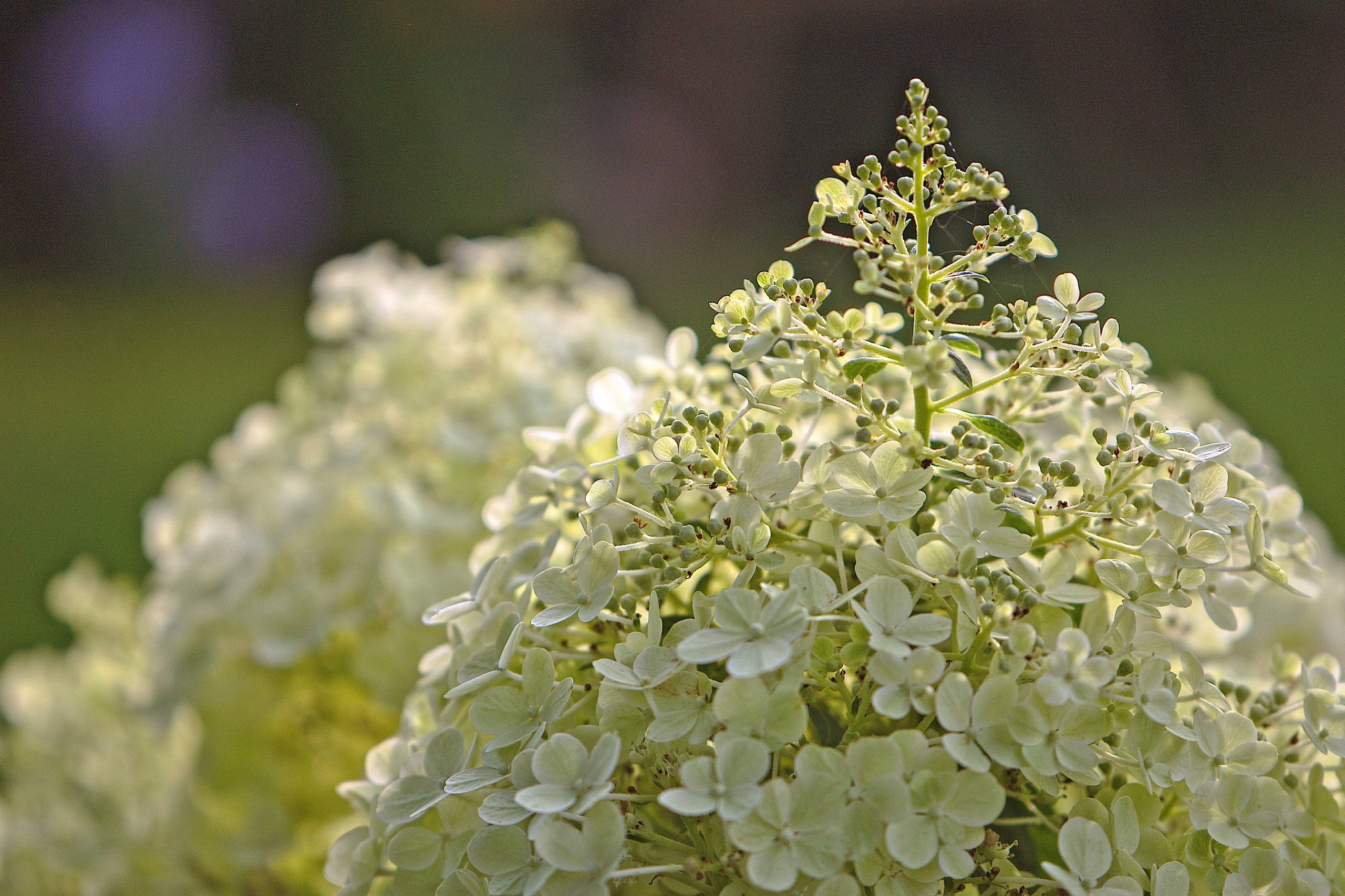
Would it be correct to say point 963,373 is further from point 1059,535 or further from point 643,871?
point 643,871

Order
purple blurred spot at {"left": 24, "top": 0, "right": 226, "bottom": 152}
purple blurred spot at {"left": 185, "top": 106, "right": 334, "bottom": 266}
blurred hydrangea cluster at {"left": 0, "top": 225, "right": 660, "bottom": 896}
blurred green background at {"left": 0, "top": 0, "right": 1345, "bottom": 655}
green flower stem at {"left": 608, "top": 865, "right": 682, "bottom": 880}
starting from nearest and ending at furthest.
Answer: green flower stem at {"left": 608, "top": 865, "right": 682, "bottom": 880} → blurred hydrangea cluster at {"left": 0, "top": 225, "right": 660, "bottom": 896} → blurred green background at {"left": 0, "top": 0, "right": 1345, "bottom": 655} → purple blurred spot at {"left": 24, "top": 0, "right": 226, "bottom": 152} → purple blurred spot at {"left": 185, "top": 106, "right": 334, "bottom": 266}

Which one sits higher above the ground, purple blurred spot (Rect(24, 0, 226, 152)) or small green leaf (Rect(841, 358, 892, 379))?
purple blurred spot (Rect(24, 0, 226, 152))

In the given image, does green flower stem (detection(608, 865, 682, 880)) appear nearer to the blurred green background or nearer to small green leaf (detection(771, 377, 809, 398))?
small green leaf (detection(771, 377, 809, 398))

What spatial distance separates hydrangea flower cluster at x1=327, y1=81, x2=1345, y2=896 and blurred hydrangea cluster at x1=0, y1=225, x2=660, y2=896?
27 cm

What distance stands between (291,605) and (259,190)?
9.83 feet

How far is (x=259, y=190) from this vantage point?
3330 mm

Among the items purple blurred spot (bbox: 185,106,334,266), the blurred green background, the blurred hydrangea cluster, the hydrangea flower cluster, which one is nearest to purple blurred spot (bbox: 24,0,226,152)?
the blurred green background

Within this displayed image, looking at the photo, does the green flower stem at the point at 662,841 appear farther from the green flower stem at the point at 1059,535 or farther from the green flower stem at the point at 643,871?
the green flower stem at the point at 1059,535

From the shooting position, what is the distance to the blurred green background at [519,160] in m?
2.26

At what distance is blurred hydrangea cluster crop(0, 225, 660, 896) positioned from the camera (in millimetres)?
644

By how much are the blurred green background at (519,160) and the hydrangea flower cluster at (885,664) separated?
5.05 ft

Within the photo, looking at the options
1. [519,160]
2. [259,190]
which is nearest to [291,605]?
[519,160]

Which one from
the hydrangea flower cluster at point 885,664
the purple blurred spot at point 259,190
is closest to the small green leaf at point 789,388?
the hydrangea flower cluster at point 885,664


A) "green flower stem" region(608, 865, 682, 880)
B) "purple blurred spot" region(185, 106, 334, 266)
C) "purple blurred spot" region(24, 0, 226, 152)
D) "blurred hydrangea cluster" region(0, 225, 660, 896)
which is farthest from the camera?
"purple blurred spot" region(185, 106, 334, 266)
